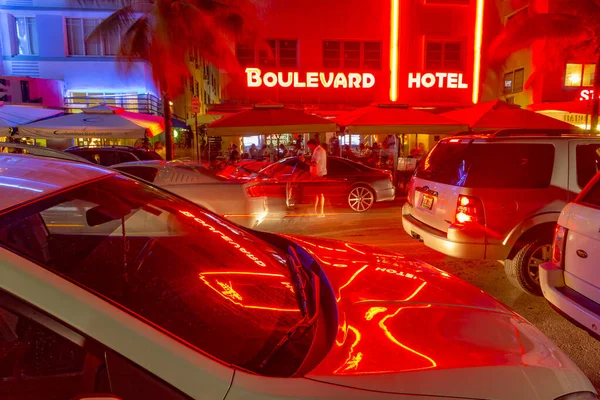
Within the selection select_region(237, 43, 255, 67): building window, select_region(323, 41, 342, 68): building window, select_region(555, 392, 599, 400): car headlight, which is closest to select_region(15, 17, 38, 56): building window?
select_region(237, 43, 255, 67): building window

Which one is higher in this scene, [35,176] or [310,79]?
[310,79]

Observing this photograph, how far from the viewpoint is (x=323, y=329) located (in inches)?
76.9

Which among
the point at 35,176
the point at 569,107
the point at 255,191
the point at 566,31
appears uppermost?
the point at 566,31

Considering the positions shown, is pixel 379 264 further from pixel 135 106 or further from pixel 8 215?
pixel 135 106

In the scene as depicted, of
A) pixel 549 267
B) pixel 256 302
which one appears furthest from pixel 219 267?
pixel 549 267

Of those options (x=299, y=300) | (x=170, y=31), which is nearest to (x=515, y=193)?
(x=299, y=300)

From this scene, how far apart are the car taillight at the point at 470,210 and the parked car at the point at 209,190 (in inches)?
144

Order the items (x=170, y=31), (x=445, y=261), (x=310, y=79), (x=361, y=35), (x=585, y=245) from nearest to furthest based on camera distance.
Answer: (x=585, y=245) → (x=445, y=261) → (x=170, y=31) → (x=310, y=79) → (x=361, y=35)

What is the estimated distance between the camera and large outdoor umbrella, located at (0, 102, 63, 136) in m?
14.4

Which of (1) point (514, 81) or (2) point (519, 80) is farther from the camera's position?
(1) point (514, 81)

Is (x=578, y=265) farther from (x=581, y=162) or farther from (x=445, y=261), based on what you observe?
(x=445, y=261)

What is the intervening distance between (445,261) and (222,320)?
5.20m

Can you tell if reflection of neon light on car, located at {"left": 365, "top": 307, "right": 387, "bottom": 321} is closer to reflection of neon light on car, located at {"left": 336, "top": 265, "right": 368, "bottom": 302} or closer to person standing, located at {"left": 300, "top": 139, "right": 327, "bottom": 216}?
reflection of neon light on car, located at {"left": 336, "top": 265, "right": 368, "bottom": 302}

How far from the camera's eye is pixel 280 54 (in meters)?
22.0
